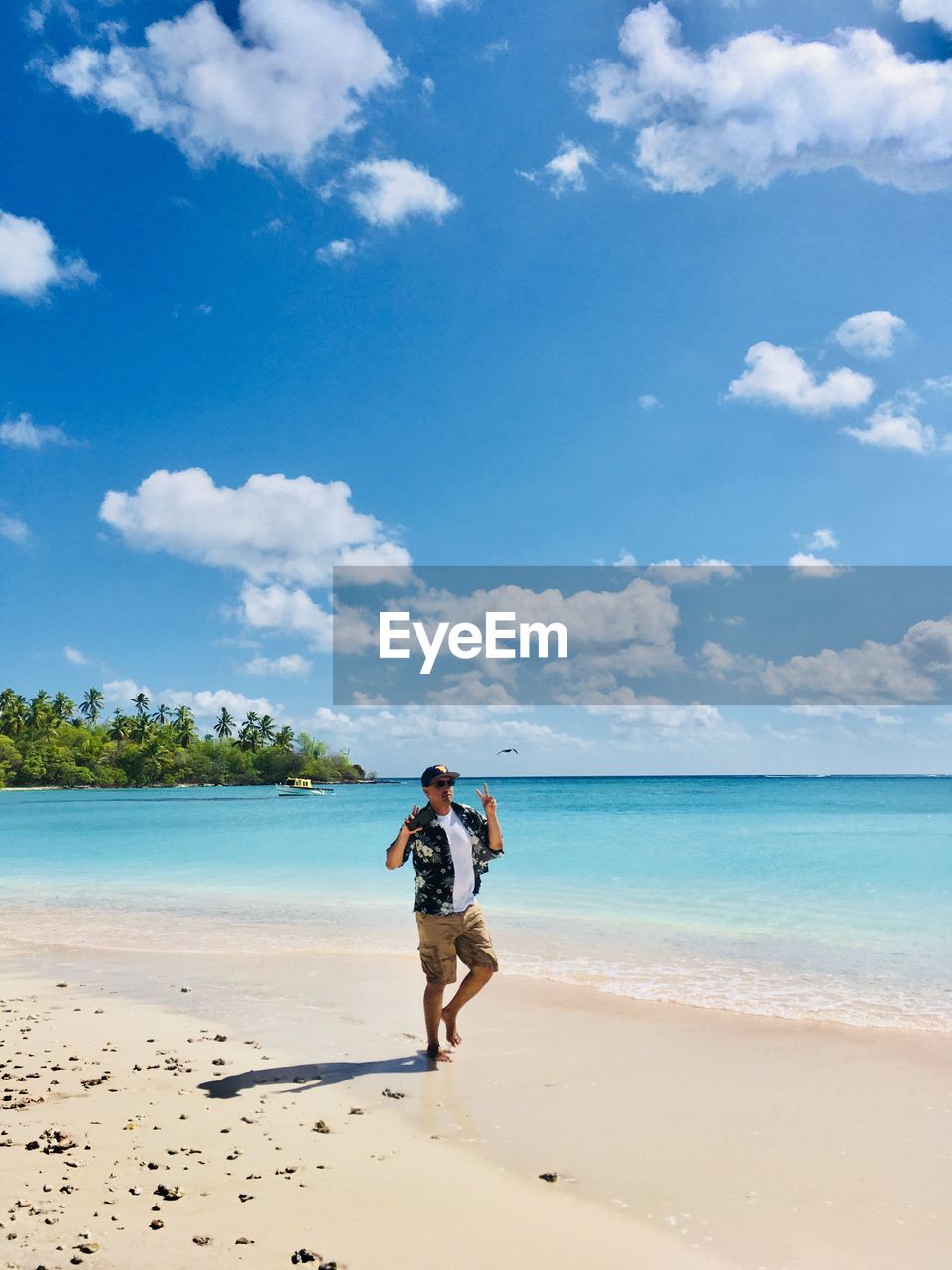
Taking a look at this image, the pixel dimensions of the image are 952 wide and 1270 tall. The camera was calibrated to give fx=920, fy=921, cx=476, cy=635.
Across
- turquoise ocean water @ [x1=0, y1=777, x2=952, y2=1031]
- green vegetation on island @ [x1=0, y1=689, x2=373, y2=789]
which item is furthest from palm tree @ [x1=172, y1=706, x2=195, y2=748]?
turquoise ocean water @ [x1=0, y1=777, x2=952, y2=1031]

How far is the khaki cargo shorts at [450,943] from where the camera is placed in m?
6.76

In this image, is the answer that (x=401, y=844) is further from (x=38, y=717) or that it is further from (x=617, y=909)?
(x=38, y=717)

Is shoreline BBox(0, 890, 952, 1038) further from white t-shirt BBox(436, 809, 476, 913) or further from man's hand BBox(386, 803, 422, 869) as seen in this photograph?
man's hand BBox(386, 803, 422, 869)

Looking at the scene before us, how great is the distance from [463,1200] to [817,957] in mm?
7983

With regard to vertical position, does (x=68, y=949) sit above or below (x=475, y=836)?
below

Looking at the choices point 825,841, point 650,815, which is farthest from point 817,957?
point 650,815

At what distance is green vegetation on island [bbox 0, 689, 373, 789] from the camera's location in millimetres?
128250

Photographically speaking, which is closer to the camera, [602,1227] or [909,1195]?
[602,1227]

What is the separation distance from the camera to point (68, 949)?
39.5ft

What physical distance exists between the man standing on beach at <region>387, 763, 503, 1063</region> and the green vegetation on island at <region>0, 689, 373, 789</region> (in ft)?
438

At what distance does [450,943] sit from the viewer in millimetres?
6785

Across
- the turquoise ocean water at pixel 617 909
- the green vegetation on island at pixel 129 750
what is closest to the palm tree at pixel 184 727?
the green vegetation on island at pixel 129 750

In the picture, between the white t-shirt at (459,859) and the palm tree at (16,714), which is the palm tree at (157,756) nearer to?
the palm tree at (16,714)

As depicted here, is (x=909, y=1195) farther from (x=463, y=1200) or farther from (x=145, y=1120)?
(x=145, y=1120)
